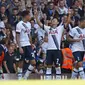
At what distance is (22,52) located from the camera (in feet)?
25.7

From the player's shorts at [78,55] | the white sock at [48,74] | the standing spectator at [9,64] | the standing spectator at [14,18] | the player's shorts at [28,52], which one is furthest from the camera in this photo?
the standing spectator at [14,18]

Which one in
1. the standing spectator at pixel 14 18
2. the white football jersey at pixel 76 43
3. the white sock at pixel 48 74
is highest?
the standing spectator at pixel 14 18

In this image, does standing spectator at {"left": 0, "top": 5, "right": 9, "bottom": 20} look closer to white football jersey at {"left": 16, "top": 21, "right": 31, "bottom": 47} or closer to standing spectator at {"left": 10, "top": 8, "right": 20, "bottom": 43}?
standing spectator at {"left": 10, "top": 8, "right": 20, "bottom": 43}

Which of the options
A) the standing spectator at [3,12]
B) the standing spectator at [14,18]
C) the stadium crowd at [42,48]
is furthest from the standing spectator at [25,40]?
the standing spectator at [3,12]

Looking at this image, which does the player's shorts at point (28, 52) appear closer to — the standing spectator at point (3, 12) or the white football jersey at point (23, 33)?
the white football jersey at point (23, 33)

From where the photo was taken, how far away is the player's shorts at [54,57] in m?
7.80

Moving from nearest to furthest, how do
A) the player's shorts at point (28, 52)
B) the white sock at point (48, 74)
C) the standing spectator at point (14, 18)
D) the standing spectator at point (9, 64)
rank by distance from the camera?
the white sock at point (48, 74) < the player's shorts at point (28, 52) < the standing spectator at point (9, 64) < the standing spectator at point (14, 18)

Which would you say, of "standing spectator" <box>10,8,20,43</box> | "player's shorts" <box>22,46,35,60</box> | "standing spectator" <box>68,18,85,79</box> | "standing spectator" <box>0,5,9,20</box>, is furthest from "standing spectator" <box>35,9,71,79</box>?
"standing spectator" <box>0,5,9,20</box>

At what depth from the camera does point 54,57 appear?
7789mm

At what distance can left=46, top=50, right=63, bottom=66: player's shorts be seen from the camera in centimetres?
780

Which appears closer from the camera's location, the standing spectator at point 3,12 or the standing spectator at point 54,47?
the standing spectator at point 54,47

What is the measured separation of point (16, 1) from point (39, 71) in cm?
352

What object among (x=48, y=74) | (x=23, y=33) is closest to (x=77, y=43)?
(x=48, y=74)

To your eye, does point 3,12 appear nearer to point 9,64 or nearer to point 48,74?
point 9,64
